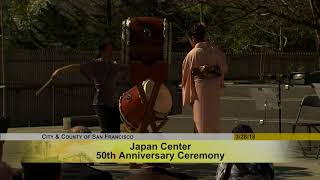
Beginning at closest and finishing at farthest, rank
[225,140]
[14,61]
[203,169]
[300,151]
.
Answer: [225,140]
[203,169]
[300,151]
[14,61]

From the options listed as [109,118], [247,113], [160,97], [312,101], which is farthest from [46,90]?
[160,97]

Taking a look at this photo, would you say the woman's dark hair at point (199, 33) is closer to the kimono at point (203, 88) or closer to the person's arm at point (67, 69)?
the kimono at point (203, 88)

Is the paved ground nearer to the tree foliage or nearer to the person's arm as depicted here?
the person's arm

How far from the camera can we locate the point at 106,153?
791 centimetres

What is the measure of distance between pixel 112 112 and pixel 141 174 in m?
4.64

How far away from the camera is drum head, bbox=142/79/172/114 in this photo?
895 centimetres

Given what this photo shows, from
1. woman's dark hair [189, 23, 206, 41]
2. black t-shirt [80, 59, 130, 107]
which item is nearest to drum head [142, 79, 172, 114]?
black t-shirt [80, 59, 130, 107]

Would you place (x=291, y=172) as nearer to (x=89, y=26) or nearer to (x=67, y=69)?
(x=67, y=69)

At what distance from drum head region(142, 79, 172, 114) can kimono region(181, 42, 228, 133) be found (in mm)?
416

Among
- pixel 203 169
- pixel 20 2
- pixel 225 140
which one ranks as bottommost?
pixel 203 169

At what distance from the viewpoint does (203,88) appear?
859 centimetres

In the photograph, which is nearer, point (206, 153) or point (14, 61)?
point (206, 153)

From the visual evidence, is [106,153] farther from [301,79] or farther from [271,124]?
[301,79]

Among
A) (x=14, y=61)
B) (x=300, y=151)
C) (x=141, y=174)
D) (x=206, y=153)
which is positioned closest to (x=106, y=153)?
(x=206, y=153)
